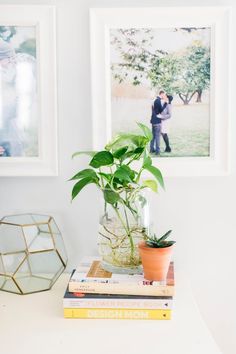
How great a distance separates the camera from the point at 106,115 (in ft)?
4.26

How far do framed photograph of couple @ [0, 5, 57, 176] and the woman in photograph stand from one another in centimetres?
31

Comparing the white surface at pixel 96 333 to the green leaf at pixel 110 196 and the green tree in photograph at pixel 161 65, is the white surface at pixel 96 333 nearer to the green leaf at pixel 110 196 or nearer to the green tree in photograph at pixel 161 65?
the green leaf at pixel 110 196

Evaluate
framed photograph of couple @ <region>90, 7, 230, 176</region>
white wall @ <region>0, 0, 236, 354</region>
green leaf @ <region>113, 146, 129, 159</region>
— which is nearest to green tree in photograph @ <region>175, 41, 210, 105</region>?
framed photograph of couple @ <region>90, 7, 230, 176</region>

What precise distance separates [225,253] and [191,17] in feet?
2.24

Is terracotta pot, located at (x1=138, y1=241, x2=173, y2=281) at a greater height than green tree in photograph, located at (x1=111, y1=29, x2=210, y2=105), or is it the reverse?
green tree in photograph, located at (x1=111, y1=29, x2=210, y2=105)

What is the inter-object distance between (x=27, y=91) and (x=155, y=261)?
61 cm

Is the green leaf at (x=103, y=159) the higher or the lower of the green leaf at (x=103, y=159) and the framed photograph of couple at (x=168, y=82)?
the lower

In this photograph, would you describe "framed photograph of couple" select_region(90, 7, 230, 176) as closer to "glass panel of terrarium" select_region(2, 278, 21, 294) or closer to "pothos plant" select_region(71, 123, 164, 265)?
"pothos plant" select_region(71, 123, 164, 265)

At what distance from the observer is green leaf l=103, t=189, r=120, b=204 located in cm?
111

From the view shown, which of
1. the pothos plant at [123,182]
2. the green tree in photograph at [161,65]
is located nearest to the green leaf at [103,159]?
the pothos plant at [123,182]

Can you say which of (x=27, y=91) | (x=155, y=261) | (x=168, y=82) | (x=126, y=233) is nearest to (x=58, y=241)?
(x=126, y=233)

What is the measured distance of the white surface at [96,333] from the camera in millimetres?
894

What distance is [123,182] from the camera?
3.67ft

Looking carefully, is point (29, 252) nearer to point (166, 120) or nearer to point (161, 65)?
point (166, 120)
